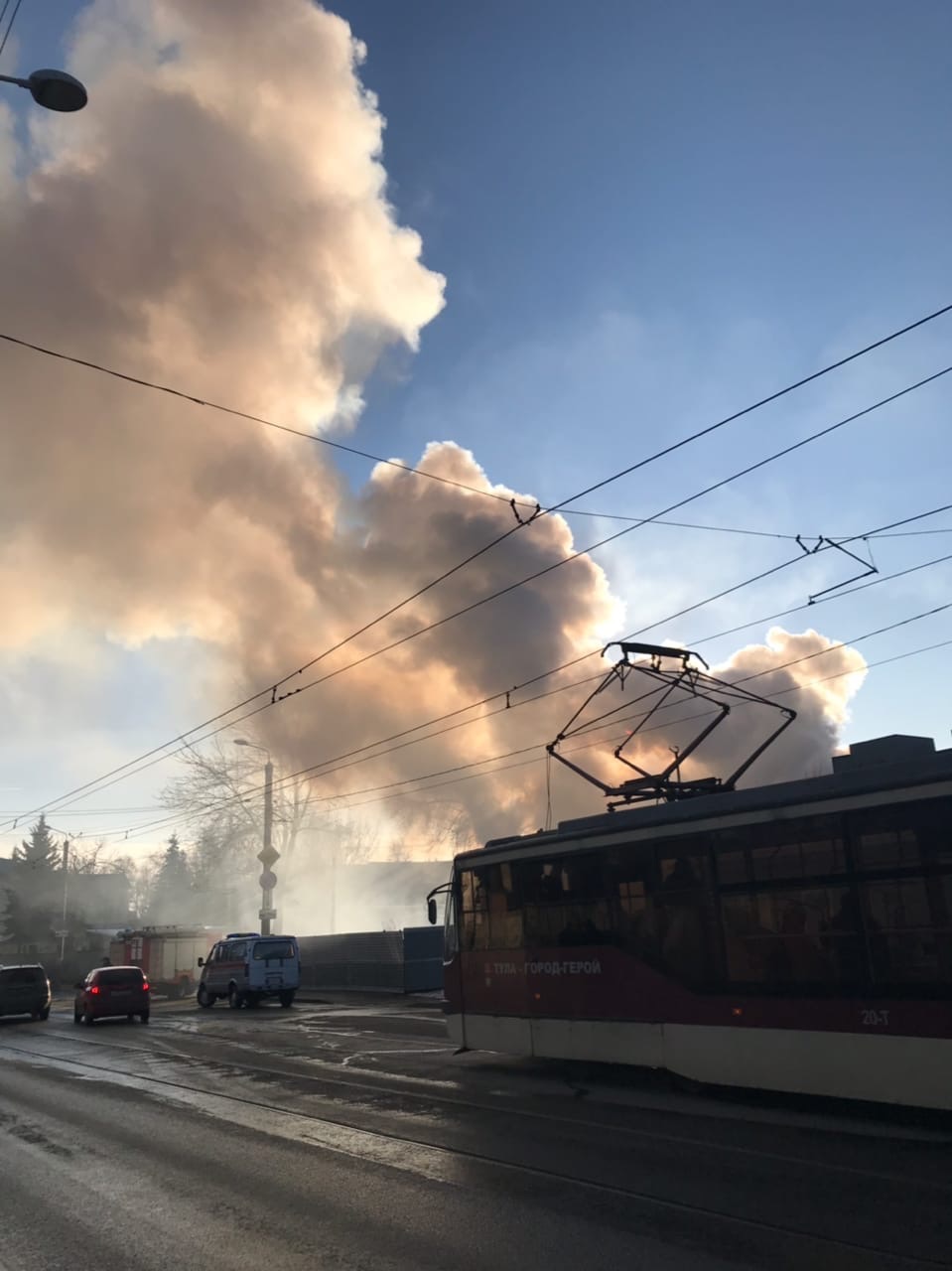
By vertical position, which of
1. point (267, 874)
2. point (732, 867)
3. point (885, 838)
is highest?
point (267, 874)

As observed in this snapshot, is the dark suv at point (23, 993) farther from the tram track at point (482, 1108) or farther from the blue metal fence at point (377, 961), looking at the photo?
the tram track at point (482, 1108)

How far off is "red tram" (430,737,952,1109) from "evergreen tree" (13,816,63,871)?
77.0m

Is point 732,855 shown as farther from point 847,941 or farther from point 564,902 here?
point 564,902

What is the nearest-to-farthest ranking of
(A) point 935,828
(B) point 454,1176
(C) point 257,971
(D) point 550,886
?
1. (B) point 454,1176
2. (A) point 935,828
3. (D) point 550,886
4. (C) point 257,971

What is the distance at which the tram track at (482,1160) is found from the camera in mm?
5340

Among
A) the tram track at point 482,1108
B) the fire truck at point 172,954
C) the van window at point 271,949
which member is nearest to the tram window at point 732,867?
the tram track at point 482,1108

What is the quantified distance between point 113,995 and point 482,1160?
66.1 feet

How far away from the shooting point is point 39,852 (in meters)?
81.2

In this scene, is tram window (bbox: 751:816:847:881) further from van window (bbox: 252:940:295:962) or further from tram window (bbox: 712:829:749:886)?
van window (bbox: 252:940:295:962)

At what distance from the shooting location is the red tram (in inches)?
343

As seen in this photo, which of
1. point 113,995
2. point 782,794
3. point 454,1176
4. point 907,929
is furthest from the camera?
point 113,995

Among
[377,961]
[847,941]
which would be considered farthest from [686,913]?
[377,961]

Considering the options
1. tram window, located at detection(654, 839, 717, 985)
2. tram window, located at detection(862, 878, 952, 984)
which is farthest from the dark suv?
tram window, located at detection(862, 878, 952, 984)

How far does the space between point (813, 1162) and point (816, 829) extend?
124 inches
